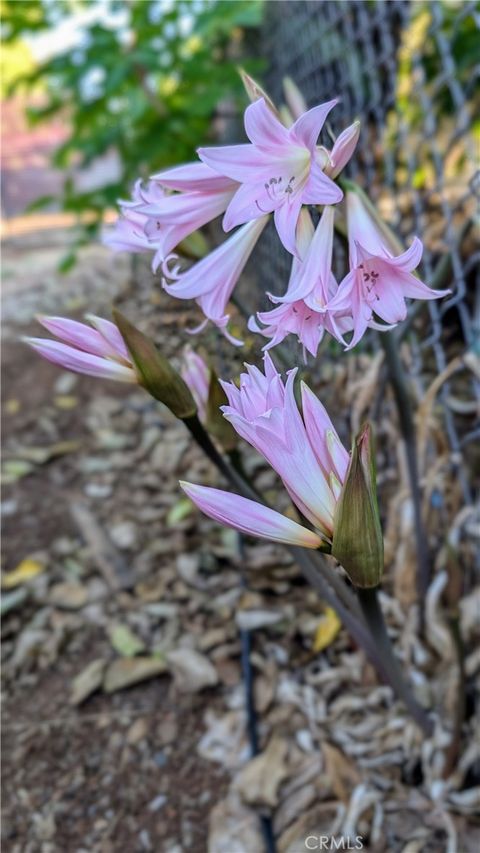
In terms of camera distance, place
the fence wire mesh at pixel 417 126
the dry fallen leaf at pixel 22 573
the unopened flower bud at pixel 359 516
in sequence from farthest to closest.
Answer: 1. the dry fallen leaf at pixel 22 573
2. the fence wire mesh at pixel 417 126
3. the unopened flower bud at pixel 359 516

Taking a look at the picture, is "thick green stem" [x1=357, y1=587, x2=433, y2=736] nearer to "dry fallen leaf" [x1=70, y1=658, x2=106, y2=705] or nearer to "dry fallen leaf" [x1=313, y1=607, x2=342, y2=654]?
"dry fallen leaf" [x1=313, y1=607, x2=342, y2=654]

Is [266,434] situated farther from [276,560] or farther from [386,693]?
[276,560]

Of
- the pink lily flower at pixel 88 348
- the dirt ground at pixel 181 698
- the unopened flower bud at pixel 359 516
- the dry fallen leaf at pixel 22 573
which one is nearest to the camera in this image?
the unopened flower bud at pixel 359 516

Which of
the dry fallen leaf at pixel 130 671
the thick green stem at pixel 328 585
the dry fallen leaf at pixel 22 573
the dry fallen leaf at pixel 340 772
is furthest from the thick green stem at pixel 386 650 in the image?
→ the dry fallen leaf at pixel 22 573

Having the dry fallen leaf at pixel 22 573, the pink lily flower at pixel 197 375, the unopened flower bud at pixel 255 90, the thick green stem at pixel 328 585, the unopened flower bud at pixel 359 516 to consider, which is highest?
the unopened flower bud at pixel 255 90

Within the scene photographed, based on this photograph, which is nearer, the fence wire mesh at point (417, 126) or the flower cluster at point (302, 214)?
the flower cluster at point (302, 214)

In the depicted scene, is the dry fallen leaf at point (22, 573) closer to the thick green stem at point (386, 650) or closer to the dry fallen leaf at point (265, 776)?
the dry fallen leaf at point (265, 776)

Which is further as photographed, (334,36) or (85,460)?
(85,460)

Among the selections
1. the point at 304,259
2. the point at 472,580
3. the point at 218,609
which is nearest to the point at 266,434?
the point at 304,259
